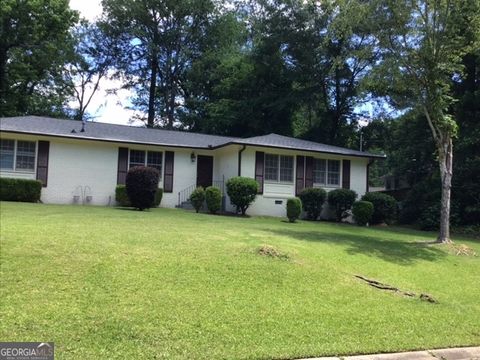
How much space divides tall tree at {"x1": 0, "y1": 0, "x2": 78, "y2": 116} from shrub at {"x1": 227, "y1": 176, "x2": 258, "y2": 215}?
66.1ft

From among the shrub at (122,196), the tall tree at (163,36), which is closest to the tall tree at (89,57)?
the tall tree at (163,36)

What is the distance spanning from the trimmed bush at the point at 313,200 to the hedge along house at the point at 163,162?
1.10 meters

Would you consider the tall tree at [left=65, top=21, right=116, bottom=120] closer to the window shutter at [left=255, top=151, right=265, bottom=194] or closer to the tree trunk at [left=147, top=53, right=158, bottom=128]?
the tree trunk at [left=147, top=53, right=158, bottom=128]

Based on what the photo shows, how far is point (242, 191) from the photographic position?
19609mm

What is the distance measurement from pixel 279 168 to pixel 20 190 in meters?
10.9

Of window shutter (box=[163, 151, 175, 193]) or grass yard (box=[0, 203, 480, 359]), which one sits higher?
window shutter (box=[163, 151, 175, 193])

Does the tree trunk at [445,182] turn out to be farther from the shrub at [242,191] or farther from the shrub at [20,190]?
the shrub at [20,190]

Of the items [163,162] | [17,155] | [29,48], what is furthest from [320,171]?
[29,48]

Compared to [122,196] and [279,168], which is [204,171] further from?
[122,196]

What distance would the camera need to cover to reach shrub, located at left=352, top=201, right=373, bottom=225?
19609mm

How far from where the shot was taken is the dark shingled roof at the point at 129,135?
2045 cm

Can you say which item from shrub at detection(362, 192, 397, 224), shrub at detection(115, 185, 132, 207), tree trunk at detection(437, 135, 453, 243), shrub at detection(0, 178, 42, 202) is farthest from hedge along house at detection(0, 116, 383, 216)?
tree trunk at detection(437, 135, 453, 243)
